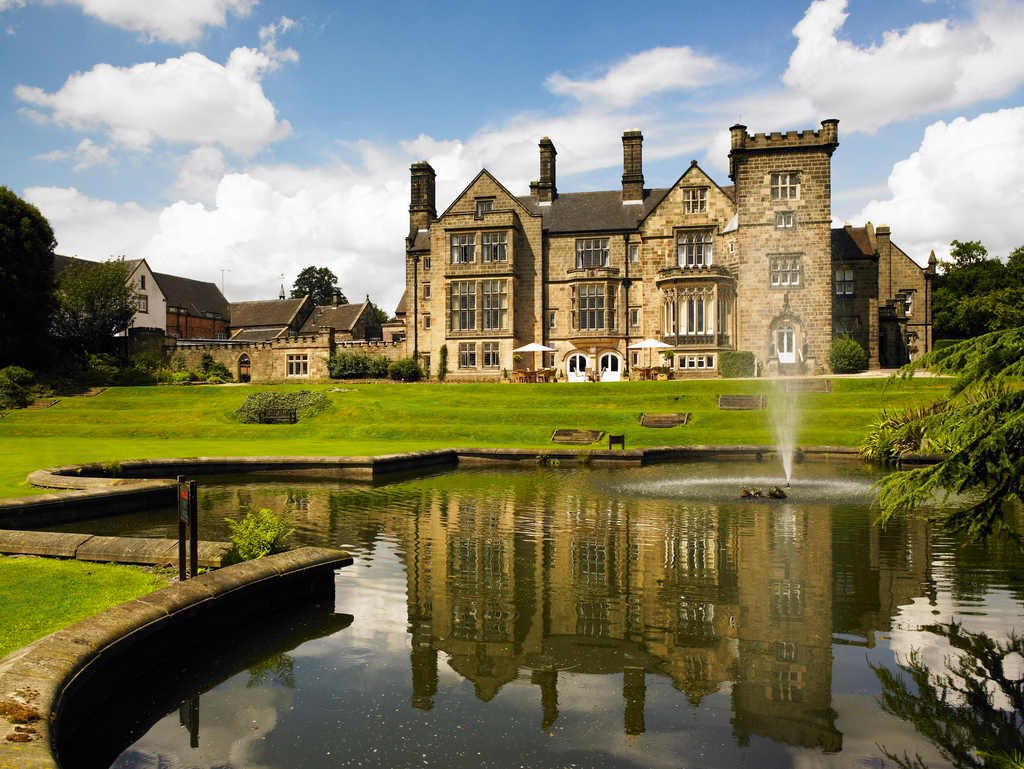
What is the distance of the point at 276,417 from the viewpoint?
38531 mm

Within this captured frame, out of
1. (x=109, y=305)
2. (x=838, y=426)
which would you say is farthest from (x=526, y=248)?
(x=109, y=305)

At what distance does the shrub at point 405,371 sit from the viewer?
178ft

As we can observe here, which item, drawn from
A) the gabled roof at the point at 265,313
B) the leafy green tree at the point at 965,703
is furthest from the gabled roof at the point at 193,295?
the leafy green tree at the point at 965,703

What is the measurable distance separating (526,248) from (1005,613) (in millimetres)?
47308

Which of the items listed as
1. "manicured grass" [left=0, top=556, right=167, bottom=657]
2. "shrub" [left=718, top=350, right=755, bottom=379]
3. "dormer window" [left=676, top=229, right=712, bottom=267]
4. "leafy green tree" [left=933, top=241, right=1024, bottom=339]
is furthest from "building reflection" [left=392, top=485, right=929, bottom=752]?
"leafy green tree" [left=933, top=241, right=1024, bottom=339]

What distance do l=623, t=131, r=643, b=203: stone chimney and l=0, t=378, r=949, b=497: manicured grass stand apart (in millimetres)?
18018

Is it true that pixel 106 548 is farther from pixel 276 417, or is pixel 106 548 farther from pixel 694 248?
pixel 694 248

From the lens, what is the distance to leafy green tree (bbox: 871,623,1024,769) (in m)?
5.84

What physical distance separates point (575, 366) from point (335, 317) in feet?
121

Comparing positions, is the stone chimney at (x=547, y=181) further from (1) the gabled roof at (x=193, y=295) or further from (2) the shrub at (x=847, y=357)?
(1) the gabled roof at (x=193, y=295)

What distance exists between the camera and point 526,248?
54.5m

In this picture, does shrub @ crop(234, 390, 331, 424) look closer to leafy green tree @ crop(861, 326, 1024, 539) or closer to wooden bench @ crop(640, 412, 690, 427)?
wooden bench @ crop(640, 412, 690, 427)

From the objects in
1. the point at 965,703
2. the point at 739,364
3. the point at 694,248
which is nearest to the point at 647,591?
the point at 965,703

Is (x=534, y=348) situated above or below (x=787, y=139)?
below
